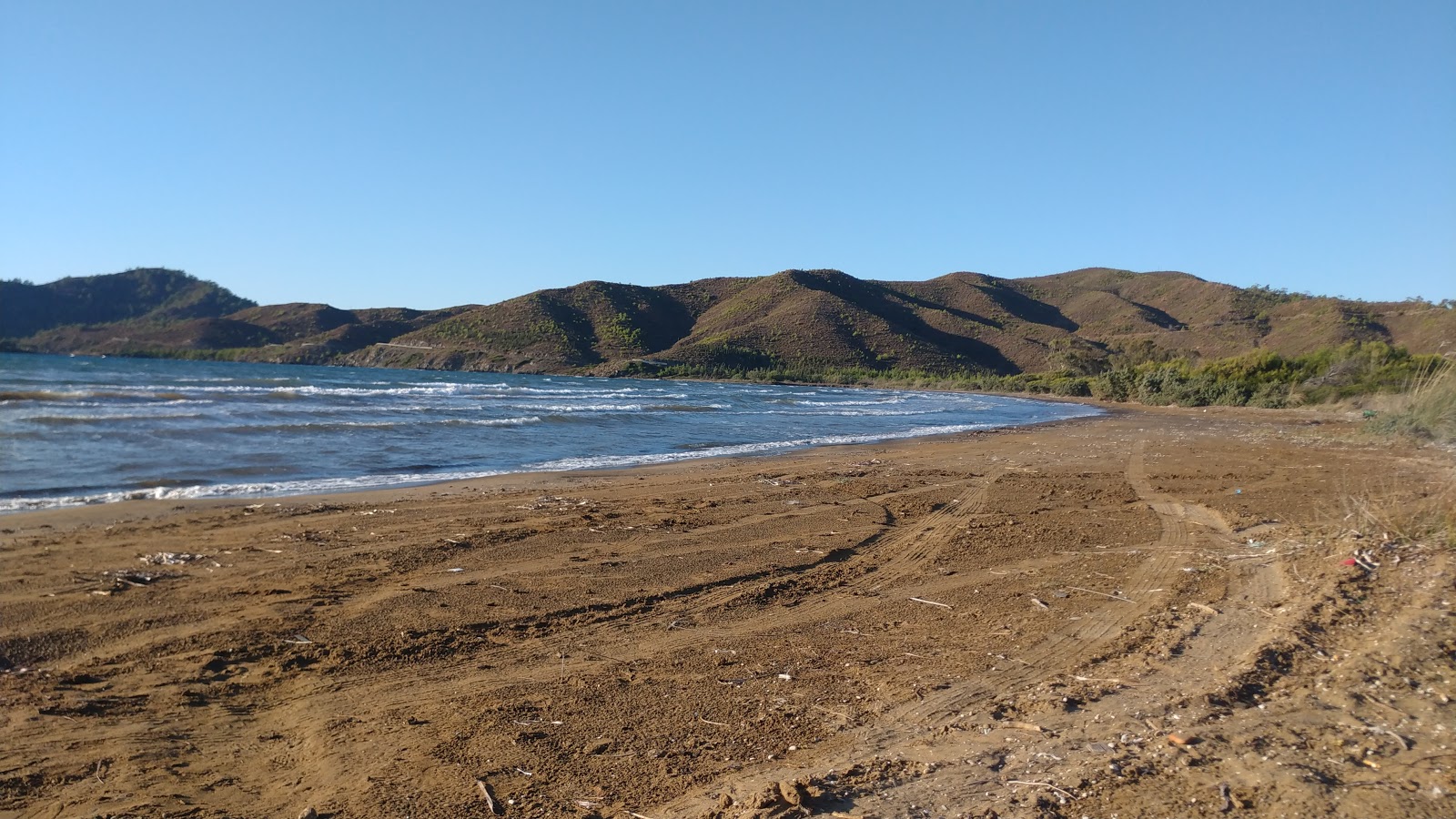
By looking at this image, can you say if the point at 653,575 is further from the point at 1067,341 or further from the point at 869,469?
the point at 1067,341

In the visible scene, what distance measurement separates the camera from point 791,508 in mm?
10484

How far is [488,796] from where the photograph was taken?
3.32 m

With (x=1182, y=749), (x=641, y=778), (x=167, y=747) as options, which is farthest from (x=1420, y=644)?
(x=167, y=747)

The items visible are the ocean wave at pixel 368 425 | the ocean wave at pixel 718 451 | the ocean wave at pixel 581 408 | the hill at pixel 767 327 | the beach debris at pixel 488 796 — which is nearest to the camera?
the beach debris at pixel 488 796

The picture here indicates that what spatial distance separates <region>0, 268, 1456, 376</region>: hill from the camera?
68.9m

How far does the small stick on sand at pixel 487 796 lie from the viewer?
10.6 feet

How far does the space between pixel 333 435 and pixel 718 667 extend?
16.3 metres

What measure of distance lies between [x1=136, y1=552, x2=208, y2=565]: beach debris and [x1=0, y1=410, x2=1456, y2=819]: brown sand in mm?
139

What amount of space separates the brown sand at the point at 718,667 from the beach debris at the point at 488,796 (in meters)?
0.03

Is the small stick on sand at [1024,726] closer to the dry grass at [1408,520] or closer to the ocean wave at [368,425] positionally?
the dry grass at [1408,520]

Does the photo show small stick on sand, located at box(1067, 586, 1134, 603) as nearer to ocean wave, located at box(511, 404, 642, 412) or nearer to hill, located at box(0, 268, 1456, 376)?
ocean wave, located at box(511, 404, 642, 412)

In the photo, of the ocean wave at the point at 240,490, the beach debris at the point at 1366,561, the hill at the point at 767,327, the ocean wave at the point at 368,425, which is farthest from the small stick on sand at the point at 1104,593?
the hill at the point at 767,327

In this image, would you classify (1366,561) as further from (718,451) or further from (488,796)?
(718,451)

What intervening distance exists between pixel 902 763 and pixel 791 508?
23.0 ft
